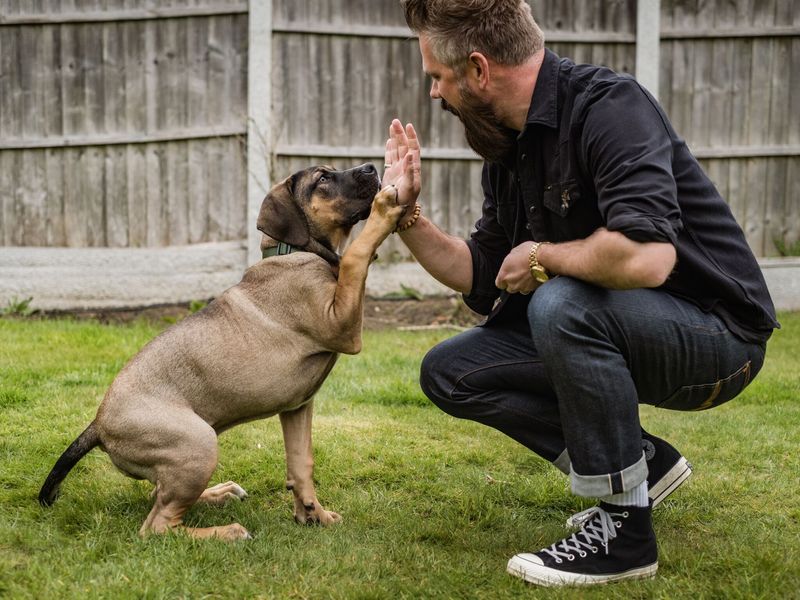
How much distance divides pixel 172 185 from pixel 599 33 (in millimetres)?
4611

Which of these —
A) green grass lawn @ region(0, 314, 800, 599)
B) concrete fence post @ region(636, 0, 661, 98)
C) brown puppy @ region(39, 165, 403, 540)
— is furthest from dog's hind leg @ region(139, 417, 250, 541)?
concrete fence post @ region(636, 0, 661, 98)

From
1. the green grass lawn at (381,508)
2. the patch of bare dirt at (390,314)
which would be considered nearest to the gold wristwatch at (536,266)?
the green grass lawn at (381,508)

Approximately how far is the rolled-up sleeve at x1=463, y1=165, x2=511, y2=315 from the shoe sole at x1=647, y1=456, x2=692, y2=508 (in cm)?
107

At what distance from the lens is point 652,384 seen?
11.5 feet

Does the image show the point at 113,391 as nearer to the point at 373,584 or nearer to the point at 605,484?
the point at 373,584

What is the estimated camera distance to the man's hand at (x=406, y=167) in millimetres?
4059

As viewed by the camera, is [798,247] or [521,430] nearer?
[521,430]

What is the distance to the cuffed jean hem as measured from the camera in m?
3.33

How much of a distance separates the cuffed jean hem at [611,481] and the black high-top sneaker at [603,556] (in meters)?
0.12

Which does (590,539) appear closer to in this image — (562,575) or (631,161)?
(562,575)

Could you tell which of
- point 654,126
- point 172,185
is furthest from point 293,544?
point 172,185

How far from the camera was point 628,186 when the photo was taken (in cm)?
314

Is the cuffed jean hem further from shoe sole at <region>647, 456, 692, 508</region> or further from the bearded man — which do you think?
shoe sole at <region>647, 456, 692, 508</region>

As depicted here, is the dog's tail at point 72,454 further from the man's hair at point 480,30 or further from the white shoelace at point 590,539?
→ the man's hair at point 480,30
